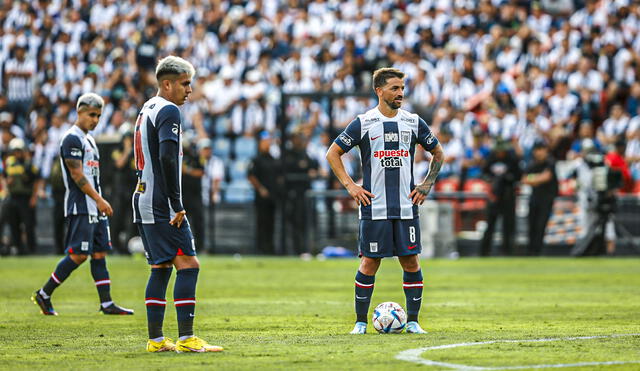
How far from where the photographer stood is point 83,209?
43.3 feet

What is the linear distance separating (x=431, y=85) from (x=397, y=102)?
58.6 feet

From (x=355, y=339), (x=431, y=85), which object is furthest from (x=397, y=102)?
(x=431, y=85)

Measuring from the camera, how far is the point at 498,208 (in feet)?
84.3

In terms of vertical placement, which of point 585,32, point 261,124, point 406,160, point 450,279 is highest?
point 585,32

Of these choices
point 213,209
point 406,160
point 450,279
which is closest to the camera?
point 406,160

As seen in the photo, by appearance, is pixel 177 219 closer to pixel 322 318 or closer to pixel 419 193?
pixel 419 193

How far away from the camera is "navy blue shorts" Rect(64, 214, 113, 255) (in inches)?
517

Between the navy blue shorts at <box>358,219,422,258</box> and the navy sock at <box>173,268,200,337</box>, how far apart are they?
203 centimetres

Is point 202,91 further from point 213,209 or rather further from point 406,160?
point 406,160

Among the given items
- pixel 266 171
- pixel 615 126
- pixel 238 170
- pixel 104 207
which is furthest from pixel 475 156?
pixel 104 207

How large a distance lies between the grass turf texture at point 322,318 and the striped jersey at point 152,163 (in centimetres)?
104

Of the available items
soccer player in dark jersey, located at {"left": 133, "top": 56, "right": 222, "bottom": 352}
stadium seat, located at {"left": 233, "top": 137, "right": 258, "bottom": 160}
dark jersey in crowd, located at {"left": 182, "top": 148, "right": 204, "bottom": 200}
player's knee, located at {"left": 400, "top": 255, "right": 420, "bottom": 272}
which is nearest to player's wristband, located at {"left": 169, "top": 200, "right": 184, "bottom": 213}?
soccer player in dark jersey, located at {"left": 133, "top": 56, "right": 222, "bottom": 352}

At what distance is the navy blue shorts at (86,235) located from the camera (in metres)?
13.1

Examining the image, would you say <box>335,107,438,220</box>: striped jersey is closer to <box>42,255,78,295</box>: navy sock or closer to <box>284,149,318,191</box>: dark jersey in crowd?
<box>42,255,78,295</box>: navy sock
